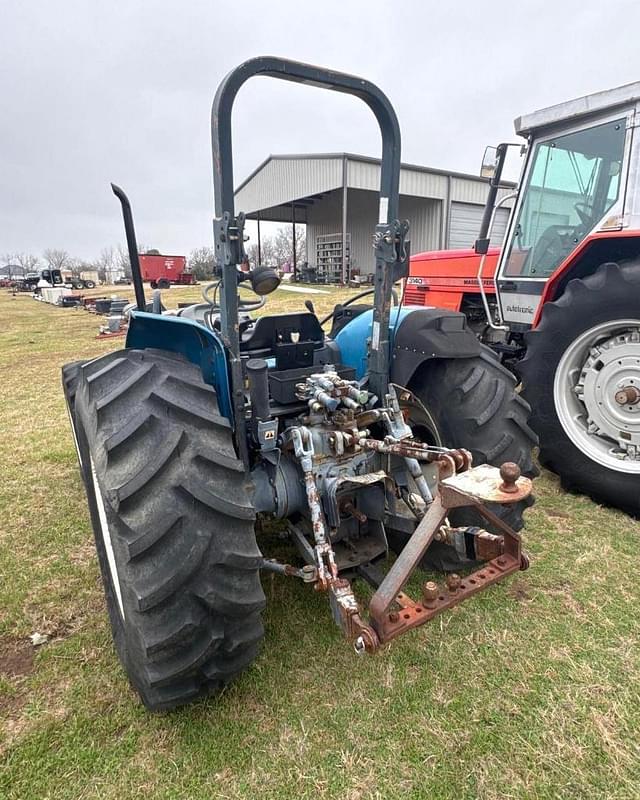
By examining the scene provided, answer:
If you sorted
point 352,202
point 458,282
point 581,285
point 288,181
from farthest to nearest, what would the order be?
point 352,202
point 288,181
point 458,282
point 581,285

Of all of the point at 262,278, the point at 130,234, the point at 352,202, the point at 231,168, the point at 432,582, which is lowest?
the point at 432,582

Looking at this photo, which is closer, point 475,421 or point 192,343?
point 192,343

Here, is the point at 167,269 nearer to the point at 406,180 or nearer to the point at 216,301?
the point at 406,180

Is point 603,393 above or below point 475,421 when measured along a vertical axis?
below

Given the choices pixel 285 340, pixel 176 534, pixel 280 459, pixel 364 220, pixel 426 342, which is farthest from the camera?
pixel 364 220

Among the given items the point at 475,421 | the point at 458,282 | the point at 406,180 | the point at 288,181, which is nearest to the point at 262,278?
the point at 475,421

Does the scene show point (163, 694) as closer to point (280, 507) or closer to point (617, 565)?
point (280, 507)

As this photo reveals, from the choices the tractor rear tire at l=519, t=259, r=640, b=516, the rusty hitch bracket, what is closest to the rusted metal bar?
the rusty hitch bracket

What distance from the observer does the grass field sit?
60.8 inches

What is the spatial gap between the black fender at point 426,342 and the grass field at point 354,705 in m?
1.09

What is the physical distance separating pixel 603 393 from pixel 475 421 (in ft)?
4.74

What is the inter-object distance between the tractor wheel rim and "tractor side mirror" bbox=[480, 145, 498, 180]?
1800 mm

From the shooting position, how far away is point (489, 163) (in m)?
4.22

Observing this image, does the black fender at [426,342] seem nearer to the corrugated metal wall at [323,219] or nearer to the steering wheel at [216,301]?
the steering wheel at [216,301]
